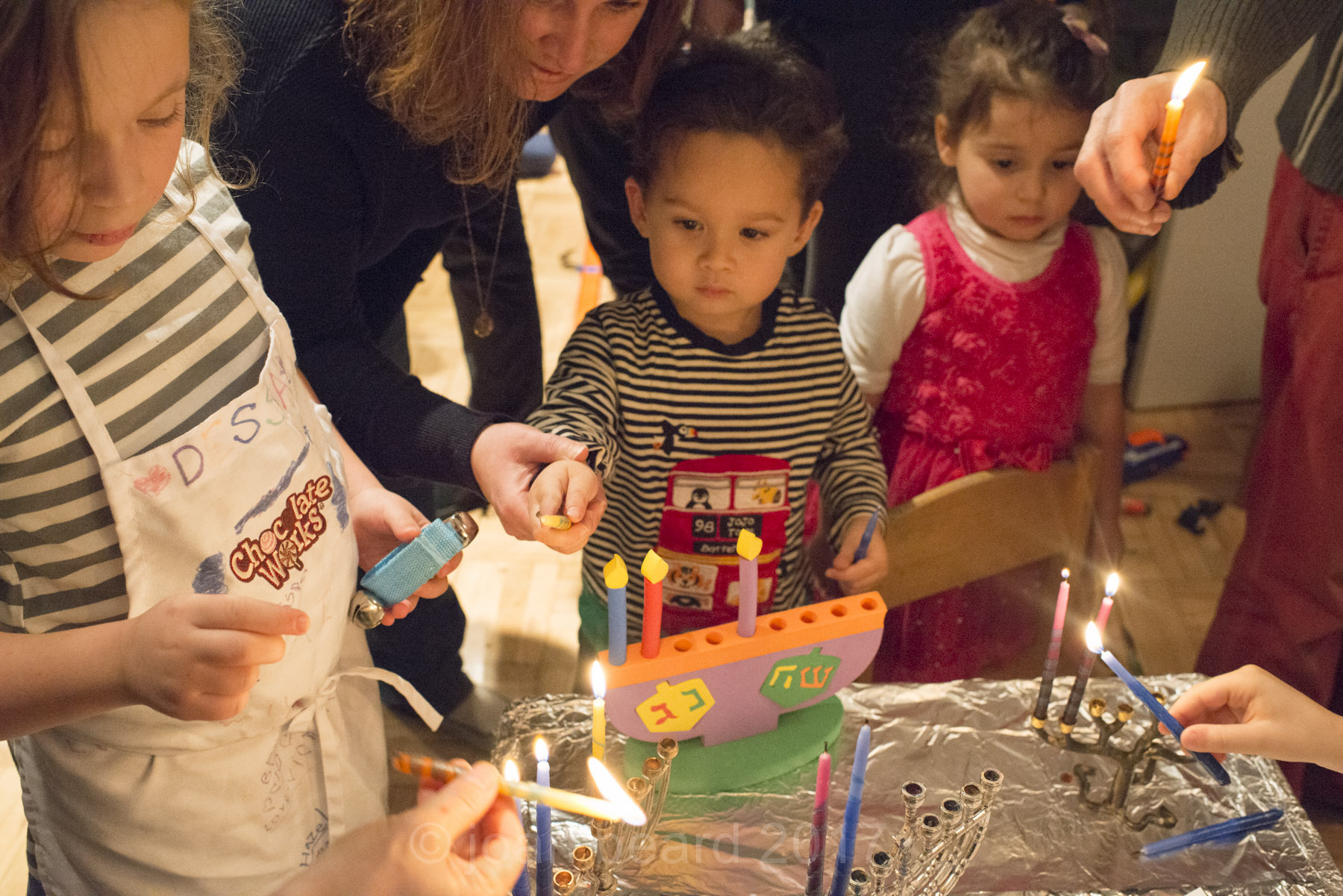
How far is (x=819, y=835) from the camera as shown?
0.89 m

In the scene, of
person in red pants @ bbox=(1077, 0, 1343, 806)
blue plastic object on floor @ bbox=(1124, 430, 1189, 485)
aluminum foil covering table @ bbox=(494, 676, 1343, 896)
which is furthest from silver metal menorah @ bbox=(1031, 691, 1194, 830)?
blue plastic object on floor @ bbox=(1124, 430, 1189, 485)

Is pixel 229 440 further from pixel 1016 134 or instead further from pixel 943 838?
pixel 1016 134

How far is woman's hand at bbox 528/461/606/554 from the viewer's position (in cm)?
103

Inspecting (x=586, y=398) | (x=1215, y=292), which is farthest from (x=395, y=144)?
(x=1215, y=292)

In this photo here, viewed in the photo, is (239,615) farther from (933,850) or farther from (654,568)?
(933,850)

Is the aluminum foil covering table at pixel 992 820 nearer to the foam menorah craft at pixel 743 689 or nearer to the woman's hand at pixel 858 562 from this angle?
the foam menorah craft at pixel 743 689

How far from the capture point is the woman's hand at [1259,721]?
36.9 inches

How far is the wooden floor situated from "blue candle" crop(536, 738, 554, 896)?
86cm

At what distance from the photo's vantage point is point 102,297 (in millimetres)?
823

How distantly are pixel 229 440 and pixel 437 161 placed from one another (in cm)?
47

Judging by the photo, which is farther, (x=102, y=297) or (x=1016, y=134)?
(x=1016, y=134)

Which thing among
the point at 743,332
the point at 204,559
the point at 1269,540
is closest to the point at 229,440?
the point at 204,559

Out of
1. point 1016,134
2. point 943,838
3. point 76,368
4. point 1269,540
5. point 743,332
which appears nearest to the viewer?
point 76,368

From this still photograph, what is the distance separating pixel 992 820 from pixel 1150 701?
0.62ft
